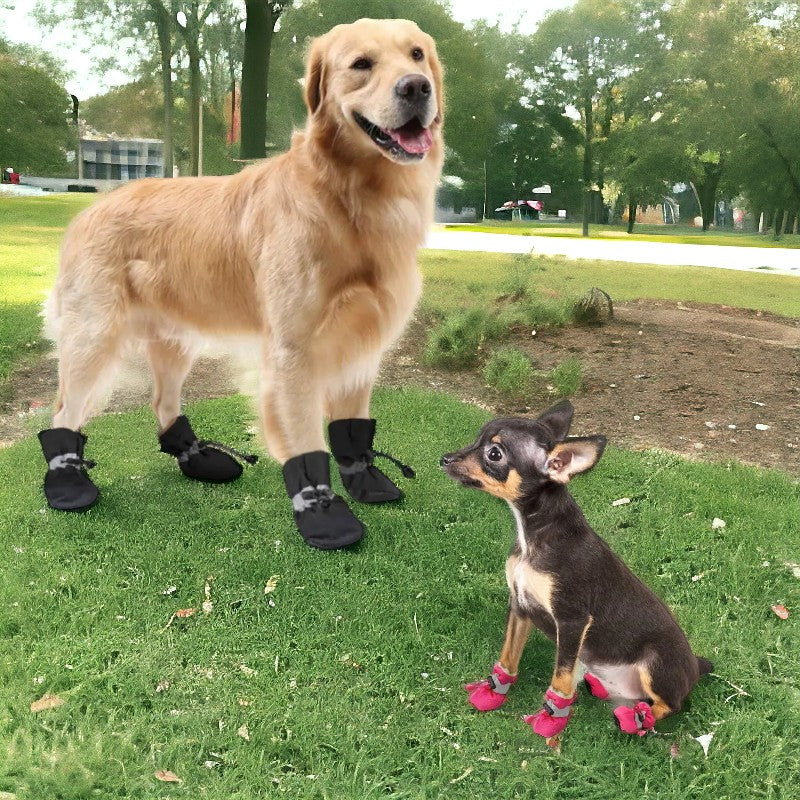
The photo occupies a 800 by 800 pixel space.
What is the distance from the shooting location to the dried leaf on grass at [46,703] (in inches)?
73.7

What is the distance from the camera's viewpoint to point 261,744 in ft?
5.78

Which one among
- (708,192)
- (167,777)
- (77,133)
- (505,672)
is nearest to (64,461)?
(167,777)

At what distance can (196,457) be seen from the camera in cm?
306

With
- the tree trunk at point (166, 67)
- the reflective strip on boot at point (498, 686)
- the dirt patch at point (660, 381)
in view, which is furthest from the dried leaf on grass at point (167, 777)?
the tree trunk at point (166, 67)

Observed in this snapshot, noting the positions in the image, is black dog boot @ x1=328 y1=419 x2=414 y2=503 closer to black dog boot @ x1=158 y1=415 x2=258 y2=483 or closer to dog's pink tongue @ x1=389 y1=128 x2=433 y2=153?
black dog boot @ x1=158 y1=415 x2=258 y2=483

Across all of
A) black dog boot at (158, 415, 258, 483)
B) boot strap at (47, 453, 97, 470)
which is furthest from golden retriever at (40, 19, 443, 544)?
black dog boot at (158, 415, 258, 483)

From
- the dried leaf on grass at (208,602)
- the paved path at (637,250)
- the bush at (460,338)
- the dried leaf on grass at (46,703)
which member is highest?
the paved path at (637,250)

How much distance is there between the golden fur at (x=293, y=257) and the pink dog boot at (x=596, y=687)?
1092 millimetres

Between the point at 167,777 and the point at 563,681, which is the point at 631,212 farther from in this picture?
the point at 167,777

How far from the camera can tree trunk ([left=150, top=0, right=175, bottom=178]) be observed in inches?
127

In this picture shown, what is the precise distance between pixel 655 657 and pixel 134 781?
115 cm

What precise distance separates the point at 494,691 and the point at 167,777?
2.48 ft

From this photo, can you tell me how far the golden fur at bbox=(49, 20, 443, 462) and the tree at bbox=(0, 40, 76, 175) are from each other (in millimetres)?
1030

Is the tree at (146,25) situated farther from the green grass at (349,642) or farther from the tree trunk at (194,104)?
the green grass at (349,642)
